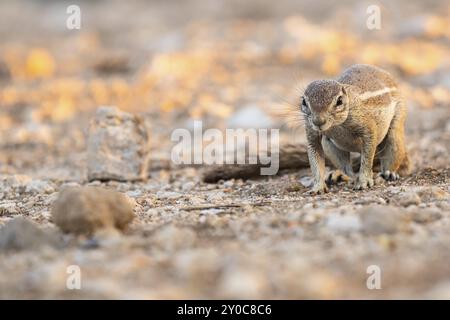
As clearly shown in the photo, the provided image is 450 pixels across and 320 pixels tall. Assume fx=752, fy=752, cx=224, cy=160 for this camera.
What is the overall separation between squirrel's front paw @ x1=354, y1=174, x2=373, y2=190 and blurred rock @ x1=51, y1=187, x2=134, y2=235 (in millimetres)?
2714

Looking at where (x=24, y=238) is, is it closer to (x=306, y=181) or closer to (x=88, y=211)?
(x=88, y=211)

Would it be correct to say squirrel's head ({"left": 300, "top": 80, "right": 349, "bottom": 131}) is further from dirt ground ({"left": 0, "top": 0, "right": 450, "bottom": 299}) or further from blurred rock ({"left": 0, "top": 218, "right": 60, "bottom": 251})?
blurred rock ({"left": 0, "top": 218, "right": 60, "bottom": 251})

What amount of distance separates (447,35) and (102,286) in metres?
11.5

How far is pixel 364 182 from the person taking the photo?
713 cm

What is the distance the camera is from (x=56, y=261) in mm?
4539

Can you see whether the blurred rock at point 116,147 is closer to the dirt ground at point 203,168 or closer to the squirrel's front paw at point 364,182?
the dirt ground at point 203,168

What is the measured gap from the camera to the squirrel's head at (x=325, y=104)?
660 cm

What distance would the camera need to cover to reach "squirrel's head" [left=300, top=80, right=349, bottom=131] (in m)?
6.60

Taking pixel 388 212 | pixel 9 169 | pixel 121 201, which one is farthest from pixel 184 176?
pixel 388 212

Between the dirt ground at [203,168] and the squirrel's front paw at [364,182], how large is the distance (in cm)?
20

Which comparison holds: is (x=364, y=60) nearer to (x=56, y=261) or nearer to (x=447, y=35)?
(x=447, y=35)

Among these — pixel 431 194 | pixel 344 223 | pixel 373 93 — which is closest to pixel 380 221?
pixel 344 223

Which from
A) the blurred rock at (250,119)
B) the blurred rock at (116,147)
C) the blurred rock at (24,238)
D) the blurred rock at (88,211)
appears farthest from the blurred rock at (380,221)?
the blurred rock at (250,119)

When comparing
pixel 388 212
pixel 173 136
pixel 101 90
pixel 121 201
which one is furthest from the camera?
pixel 101 90
